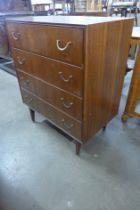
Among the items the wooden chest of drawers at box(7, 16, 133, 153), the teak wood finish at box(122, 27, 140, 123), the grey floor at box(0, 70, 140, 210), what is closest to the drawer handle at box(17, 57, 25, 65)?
the wooden chest of drawers at box(7, 16, 133, 153)

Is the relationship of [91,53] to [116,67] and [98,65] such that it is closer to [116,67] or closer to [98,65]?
[98,65]

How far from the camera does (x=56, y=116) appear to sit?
4.08 ft

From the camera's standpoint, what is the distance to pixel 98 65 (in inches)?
35.4

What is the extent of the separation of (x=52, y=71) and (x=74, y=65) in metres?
0.23

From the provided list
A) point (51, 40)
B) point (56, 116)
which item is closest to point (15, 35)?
point (51, 40)

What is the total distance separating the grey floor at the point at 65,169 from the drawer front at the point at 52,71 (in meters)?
0.62

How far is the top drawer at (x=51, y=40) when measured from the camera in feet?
2.56

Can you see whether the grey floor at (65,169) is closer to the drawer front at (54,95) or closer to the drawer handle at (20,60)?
the drawer front at (54,95)

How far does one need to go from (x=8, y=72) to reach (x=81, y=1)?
3938 mm

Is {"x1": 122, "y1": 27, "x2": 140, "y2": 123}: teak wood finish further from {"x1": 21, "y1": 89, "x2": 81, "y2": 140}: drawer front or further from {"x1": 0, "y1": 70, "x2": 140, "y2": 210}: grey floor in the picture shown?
{"x1": 21, "y1": 89, "x2": 81, "y2": 140}: drawer front

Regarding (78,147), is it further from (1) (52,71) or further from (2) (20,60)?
(2) (20,60)

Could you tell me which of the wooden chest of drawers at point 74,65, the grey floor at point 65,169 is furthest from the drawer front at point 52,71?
the grey floor at point 65,169

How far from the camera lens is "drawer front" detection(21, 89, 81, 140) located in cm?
A: 112

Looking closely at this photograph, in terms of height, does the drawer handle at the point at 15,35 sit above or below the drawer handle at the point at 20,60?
above
